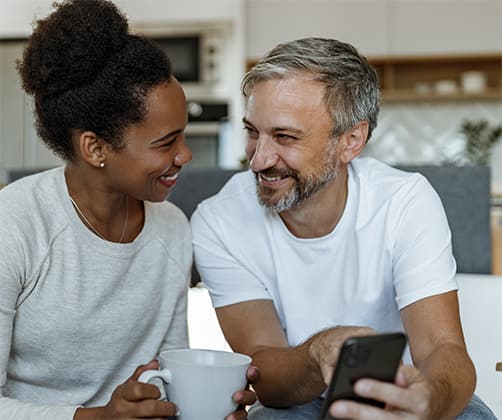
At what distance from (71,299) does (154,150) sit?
0.27 metres

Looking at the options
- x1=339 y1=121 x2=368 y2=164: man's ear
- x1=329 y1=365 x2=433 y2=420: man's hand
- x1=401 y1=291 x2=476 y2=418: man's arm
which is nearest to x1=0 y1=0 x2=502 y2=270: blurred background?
x1=339 y1=121 x2=368 y2=164: man's ear

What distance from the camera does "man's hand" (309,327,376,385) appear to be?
34.8 inches

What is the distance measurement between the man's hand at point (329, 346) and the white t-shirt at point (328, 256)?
318 mm

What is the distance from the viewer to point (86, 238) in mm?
1188

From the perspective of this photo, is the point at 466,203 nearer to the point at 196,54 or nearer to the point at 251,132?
the point at 251,132

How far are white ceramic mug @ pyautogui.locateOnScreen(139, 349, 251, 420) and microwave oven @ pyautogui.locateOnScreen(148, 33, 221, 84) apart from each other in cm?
389

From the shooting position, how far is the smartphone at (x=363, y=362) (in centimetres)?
67

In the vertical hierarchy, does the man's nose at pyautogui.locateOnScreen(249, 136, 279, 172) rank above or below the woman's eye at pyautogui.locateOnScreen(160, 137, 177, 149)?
below

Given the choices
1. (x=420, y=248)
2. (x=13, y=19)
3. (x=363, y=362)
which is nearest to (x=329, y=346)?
(x=363, y=362)

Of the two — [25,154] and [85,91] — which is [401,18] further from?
[85,91]

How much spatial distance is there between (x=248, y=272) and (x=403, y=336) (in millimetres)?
651

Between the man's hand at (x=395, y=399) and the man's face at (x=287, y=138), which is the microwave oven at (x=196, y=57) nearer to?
the man's face at (x=287, y=138)

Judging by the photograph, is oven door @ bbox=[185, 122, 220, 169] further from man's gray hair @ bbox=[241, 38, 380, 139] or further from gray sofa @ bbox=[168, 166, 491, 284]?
man's gray hair @ bbox=[241, 38, 380, 139]

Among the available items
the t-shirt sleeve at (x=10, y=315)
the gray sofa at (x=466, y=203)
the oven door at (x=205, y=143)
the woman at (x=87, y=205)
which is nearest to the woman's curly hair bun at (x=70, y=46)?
the woman at (x=87, y=205)
